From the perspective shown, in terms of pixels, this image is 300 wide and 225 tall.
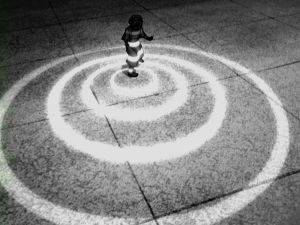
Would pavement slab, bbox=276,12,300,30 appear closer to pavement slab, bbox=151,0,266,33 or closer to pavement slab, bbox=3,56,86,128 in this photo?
pavement slab, bbox=151,0,266,33

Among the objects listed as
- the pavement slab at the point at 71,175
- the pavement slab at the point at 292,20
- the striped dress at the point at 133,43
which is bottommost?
the pavement slab at the point at 71,175

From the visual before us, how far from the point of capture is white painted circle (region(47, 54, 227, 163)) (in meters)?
3.21

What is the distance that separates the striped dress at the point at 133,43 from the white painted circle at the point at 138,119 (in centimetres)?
66

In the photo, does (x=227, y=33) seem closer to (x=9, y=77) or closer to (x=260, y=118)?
(x=260, y=118)

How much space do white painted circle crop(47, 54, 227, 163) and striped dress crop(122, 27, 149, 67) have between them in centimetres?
66

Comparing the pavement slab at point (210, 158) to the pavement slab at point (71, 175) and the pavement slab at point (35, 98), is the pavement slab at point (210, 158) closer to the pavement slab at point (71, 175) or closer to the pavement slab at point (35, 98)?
the pavement slab at point (71, 175)

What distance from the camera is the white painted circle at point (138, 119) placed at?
10.5 feet

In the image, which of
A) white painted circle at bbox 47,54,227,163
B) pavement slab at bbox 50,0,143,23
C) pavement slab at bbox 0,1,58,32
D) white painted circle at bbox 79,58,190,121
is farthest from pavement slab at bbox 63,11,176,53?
white painted circle at bbox 79,58,190,121

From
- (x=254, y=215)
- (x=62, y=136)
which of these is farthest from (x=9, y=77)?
(x=254, y=215)

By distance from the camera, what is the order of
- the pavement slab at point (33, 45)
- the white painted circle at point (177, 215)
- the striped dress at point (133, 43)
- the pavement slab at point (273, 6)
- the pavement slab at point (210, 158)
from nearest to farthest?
the white painted circle at point (177, 215) → the pavement slab at point (210, 158) → the striped dress at point (133, 43) → the pavement slab at point (33, 45) → the pavement slab at point (273, 6)

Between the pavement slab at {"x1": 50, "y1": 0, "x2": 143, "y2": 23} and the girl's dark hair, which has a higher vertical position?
the girl's dark hair

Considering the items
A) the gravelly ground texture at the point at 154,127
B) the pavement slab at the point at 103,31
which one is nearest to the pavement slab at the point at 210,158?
the gravelly ground texture at the point at 154,127

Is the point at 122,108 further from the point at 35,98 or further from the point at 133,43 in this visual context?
the point at 35,98

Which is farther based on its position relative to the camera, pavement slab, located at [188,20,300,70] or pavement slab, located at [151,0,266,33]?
pavement slab, located at [151,0,266,33]
